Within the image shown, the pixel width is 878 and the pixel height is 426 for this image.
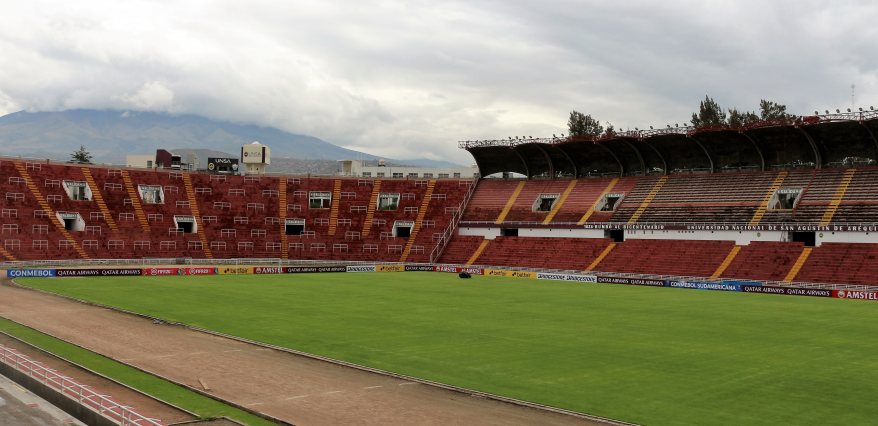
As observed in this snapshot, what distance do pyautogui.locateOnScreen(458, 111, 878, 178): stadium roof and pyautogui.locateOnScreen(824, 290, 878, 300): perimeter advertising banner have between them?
2047 cm

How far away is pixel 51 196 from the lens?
72.2 m

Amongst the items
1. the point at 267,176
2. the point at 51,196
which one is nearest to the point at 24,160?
the point at 51,196

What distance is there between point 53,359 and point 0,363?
82.3 inches

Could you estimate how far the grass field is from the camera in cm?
1759

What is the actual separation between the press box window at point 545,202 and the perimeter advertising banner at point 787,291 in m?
31.2

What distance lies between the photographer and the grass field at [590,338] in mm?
17594

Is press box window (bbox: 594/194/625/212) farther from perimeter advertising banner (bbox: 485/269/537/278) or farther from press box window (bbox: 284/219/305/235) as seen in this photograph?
press box window (bbox: 284/219/305/235)

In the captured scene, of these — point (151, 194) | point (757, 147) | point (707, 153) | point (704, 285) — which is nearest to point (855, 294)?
point (704, 285)

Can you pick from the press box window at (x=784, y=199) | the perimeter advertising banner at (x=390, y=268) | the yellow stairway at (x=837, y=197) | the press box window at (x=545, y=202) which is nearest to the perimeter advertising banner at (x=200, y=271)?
the perimeter advertising banner at (x=390, y=268)

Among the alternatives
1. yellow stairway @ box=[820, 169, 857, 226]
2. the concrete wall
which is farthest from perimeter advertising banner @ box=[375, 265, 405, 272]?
the concrete wall

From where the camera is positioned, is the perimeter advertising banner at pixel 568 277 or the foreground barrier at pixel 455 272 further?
the perimeter advertising banner at pixel 568 277

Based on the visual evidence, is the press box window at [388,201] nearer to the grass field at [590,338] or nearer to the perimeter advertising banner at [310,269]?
the perimeter advertising banner at [310,269]

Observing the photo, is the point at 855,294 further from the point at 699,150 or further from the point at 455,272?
the point at 455,272

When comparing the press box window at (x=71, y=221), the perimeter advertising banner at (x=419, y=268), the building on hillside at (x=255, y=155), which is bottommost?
the perimeter advertising banner at (x=419, y=268)
